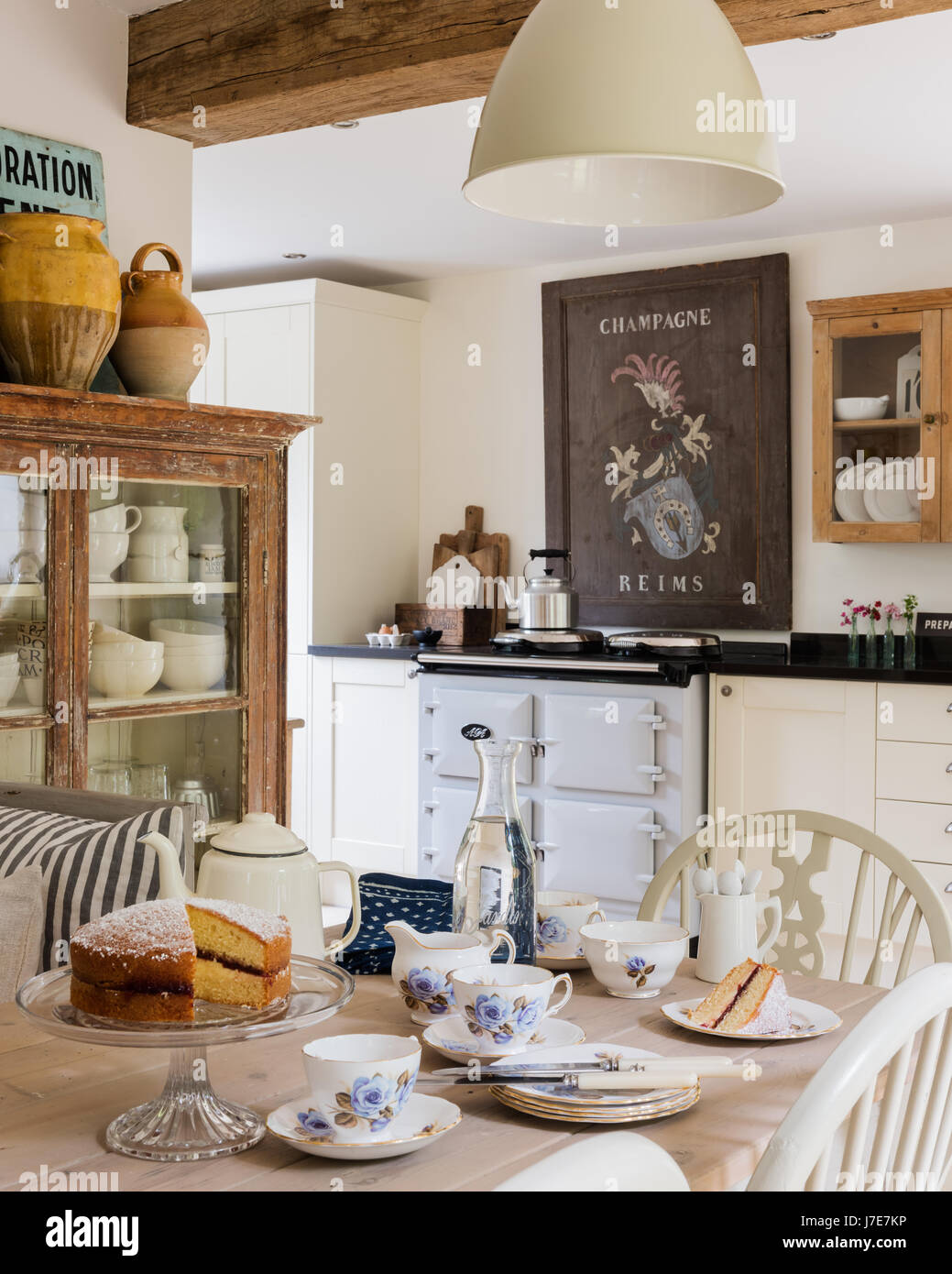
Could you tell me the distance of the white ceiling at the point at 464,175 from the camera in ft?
10.5

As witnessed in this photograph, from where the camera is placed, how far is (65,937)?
1.97 meters

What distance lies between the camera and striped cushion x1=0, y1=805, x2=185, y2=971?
6.42 feet

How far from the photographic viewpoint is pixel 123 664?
2.78 meters

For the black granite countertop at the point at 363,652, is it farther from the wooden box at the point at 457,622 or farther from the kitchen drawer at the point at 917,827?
the kitchen drawer at the point at 917,827

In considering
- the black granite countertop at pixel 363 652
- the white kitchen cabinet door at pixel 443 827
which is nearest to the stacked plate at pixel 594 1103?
the white kitchen cabinet door at pixel 443 827

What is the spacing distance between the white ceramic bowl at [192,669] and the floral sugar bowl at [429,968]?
5.15ft

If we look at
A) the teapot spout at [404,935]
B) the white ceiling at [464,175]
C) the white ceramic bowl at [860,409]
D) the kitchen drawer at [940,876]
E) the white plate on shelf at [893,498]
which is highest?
the white ceiling at [464,175]

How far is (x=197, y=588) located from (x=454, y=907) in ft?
5.03

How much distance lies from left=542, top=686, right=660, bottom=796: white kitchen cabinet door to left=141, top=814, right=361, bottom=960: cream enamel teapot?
283 cm

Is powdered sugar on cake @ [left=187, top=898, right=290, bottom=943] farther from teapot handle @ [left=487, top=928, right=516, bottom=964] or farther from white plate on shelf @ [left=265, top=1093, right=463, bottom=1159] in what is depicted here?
teapot handle @ [left=487, top=928, right=516, bottom=964]

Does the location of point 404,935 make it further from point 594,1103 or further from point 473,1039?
point 594,1103

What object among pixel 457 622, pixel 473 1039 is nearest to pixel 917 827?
pixel 457 622

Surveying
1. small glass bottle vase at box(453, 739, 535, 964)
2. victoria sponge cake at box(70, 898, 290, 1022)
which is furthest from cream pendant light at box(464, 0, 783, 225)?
victoria sponge cake at box(70, 898, 290, 1022)
